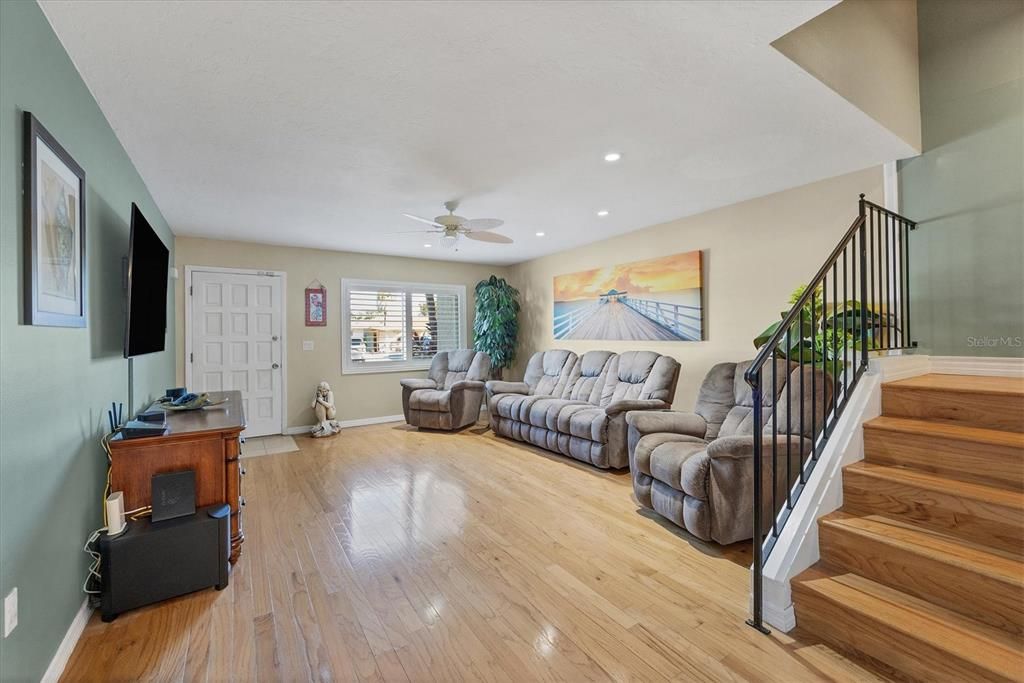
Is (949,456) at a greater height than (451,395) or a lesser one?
greater

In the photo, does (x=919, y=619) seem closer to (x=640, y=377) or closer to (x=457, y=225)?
(x=640, y=377)

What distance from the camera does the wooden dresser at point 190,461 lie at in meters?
2.16

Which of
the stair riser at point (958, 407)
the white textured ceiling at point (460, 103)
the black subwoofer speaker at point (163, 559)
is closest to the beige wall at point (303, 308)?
the white textured ceiling at point (460, 103)

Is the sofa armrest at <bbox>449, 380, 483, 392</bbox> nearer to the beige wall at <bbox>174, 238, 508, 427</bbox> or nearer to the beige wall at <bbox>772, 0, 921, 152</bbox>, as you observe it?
the beige wall at <bbox>174, 238, 508, 427</bbox>

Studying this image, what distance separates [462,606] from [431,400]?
12.3 feet

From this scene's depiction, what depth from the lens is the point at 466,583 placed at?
85.6 inches

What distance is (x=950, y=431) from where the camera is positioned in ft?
6.63

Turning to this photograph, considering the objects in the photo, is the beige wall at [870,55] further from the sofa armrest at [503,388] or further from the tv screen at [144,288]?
the sofa armrest at [503,388]

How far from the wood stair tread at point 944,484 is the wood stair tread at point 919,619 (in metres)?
0.45

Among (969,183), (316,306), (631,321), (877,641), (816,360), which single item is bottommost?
(877,641)

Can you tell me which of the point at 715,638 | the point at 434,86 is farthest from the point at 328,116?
the point at 715,638

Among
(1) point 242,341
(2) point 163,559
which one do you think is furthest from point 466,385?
(2) point 163,559

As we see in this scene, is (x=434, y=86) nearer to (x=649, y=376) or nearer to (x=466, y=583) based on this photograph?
(x=466, y=583)

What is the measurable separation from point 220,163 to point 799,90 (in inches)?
136
